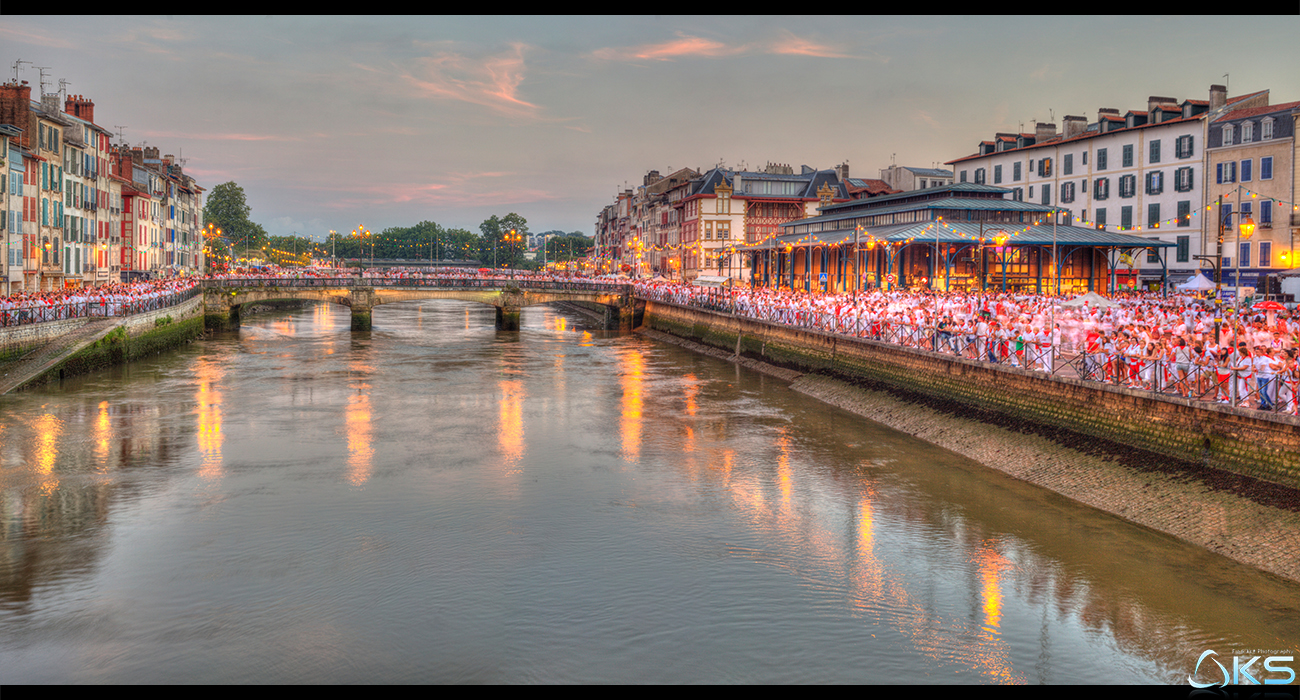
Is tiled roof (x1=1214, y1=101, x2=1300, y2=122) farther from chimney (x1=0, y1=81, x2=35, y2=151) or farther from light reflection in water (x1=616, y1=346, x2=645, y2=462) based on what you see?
chimney (x1=0, y1=81, x2=35, y2=151)

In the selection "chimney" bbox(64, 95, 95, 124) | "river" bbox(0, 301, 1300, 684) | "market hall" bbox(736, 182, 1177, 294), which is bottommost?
"river" bbox(0, 301, 1300, 684)

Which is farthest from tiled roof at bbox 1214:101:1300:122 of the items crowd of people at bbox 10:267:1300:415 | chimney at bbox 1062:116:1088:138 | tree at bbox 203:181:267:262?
tree at bbox 203:181:267:262

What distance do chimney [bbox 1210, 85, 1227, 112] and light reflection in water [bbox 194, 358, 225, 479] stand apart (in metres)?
60.7

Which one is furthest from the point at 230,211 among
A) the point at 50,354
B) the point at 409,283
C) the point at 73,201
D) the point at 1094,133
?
the point at 1094,133

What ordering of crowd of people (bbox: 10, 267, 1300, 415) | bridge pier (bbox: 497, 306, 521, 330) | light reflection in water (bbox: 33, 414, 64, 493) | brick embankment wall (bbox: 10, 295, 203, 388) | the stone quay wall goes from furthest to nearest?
bridge pier (bbox: 497, 306, 521, 330) → brick embankment wall (bbox: 10, 295, 203, 388) → light reflection in water (bbox: 33, 414, 64, 493) → crowd of people (bbox: 10, 267, 1300, 415) → the stone quay wall

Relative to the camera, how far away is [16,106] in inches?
2058

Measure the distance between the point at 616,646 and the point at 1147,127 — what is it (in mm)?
63893

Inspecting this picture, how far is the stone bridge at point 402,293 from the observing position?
71.6m

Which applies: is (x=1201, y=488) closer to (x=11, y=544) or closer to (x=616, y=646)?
(x=616, y=646)

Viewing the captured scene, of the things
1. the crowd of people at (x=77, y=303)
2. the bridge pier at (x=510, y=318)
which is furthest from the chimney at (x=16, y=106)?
the bridge pier at (x=510, y=318)

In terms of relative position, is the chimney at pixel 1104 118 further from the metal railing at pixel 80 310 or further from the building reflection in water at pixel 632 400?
the metal railing at pixel 80 310

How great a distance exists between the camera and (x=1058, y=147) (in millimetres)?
73000

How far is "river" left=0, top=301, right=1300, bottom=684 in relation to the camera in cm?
1387
